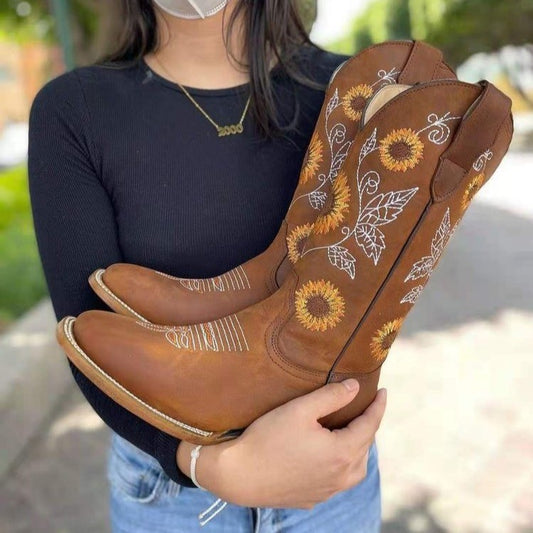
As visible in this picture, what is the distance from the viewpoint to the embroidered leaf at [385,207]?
749 millimetres

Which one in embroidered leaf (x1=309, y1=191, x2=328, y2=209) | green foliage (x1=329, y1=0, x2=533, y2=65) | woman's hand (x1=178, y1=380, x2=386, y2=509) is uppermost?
embroidered leaf (x1=309, y1=191, x2=328, y2=209)

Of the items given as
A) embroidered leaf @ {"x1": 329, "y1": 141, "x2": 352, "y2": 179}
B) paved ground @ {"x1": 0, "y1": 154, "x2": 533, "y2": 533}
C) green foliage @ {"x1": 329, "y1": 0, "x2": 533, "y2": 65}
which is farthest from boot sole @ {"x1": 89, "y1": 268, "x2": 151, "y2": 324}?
green foliage @ {"x1": 329, "y1": 0, "x2": 533, "y2": 65}

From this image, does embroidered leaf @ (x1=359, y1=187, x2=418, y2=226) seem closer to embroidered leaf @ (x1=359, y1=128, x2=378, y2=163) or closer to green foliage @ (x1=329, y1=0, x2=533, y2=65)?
embroidered leaf @ (x1=359, y1=128, x2=378, y2=163)

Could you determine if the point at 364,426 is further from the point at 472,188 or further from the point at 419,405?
the point at 419,405

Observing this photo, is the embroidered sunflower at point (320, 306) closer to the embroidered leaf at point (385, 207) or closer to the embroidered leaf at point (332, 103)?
the embroidered leaf at point (385, 207)

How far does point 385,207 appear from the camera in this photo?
0.76m

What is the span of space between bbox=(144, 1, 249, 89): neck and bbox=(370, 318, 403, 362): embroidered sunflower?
1.68 ft

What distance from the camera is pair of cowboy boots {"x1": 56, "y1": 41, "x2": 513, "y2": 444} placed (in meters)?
0.73

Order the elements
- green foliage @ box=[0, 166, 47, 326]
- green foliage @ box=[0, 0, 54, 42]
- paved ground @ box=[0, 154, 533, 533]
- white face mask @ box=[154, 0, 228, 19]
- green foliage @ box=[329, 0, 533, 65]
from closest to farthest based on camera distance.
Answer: white face mask @ box=[154, 0, 228, 19] < paved ground @ box=[0, 154, 533, 533] < green foliage @ box=[0, 166, 47, 326] < green foliage @ box=[0, 0, 54, 42] < green foliage @ box=[329, 0, 533, 65]

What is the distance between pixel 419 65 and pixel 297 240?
278 mm

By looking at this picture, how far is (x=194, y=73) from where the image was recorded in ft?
3.59

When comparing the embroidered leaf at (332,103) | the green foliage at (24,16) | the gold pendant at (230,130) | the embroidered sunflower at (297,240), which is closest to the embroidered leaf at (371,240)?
the embroidered sunflower at (297,240)

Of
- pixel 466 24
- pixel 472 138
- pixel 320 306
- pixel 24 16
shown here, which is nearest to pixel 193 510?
pixel 320 306

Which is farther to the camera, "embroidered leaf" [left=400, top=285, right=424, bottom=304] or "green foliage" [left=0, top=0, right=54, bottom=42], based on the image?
"green foliage" [left=0, top=0, right=54, bottom=42]
